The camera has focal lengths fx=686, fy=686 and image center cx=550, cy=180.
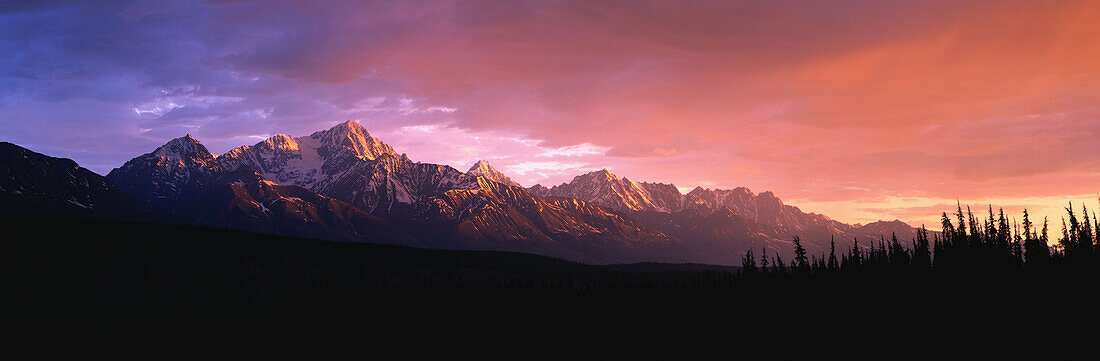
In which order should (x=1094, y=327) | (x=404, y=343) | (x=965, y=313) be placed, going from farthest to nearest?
1. (x=404, y=343)
2. (x=965, y=313)
3. (x=1094, y=327)

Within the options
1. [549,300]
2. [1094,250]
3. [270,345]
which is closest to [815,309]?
[1094,250]

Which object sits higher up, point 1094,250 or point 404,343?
point 1094,250

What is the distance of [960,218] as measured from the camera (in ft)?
532

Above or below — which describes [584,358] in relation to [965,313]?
below

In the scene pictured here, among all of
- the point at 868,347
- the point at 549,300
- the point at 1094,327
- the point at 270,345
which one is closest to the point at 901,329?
the point at 868,347

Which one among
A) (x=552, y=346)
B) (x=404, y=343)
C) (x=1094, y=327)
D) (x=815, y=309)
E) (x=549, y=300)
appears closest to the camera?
(x=1094, y=327)

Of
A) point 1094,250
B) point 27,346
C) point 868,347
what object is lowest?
point 27,346

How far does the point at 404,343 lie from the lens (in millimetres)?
172250

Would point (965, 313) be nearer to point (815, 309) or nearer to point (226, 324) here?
point (815, 309)

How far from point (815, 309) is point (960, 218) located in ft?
145

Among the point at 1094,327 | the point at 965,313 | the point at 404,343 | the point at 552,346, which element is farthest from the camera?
the point at 404,343

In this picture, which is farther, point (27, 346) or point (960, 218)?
point (27, 346)

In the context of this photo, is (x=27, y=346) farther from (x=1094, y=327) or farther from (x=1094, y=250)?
(x=1094, y=250)

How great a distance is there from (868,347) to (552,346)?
68004mm
